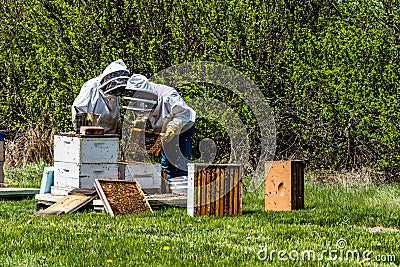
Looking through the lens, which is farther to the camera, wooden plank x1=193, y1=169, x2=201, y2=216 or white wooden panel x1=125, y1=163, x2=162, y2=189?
white wooden panel x1=125, y1=163, x2=162, y2=189

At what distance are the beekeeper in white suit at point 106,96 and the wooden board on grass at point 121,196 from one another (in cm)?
157

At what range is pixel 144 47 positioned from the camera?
14.3 metres

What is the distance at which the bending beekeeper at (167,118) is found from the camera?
952cm

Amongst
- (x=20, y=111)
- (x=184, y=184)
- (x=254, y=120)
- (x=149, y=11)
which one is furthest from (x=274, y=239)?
(x=20, y=111)

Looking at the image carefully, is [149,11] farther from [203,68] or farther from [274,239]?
[274,239]

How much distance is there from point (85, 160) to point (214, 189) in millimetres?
1754

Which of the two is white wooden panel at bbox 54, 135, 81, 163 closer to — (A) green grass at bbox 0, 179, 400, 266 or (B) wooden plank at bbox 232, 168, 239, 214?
(A) green grass at bbox 0, 179, 400, 266

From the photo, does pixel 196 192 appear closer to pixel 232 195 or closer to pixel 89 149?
pixel 232 195

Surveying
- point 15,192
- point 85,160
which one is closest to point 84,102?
point 85,160

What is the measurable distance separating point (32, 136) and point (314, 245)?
996 centimetres

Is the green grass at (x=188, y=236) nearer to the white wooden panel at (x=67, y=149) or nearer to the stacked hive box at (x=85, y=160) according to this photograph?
the stacked hive box at (x=85, y=160)

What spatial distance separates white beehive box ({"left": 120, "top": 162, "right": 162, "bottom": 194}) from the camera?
920 cm

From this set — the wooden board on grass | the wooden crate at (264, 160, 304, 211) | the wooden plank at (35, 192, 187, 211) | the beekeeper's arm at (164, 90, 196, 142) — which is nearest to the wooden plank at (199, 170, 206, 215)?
the wooden board on grass

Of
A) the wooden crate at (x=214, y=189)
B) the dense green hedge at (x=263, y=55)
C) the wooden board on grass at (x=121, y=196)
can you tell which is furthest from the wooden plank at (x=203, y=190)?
the dense green hedge at (x=263, y=55)
